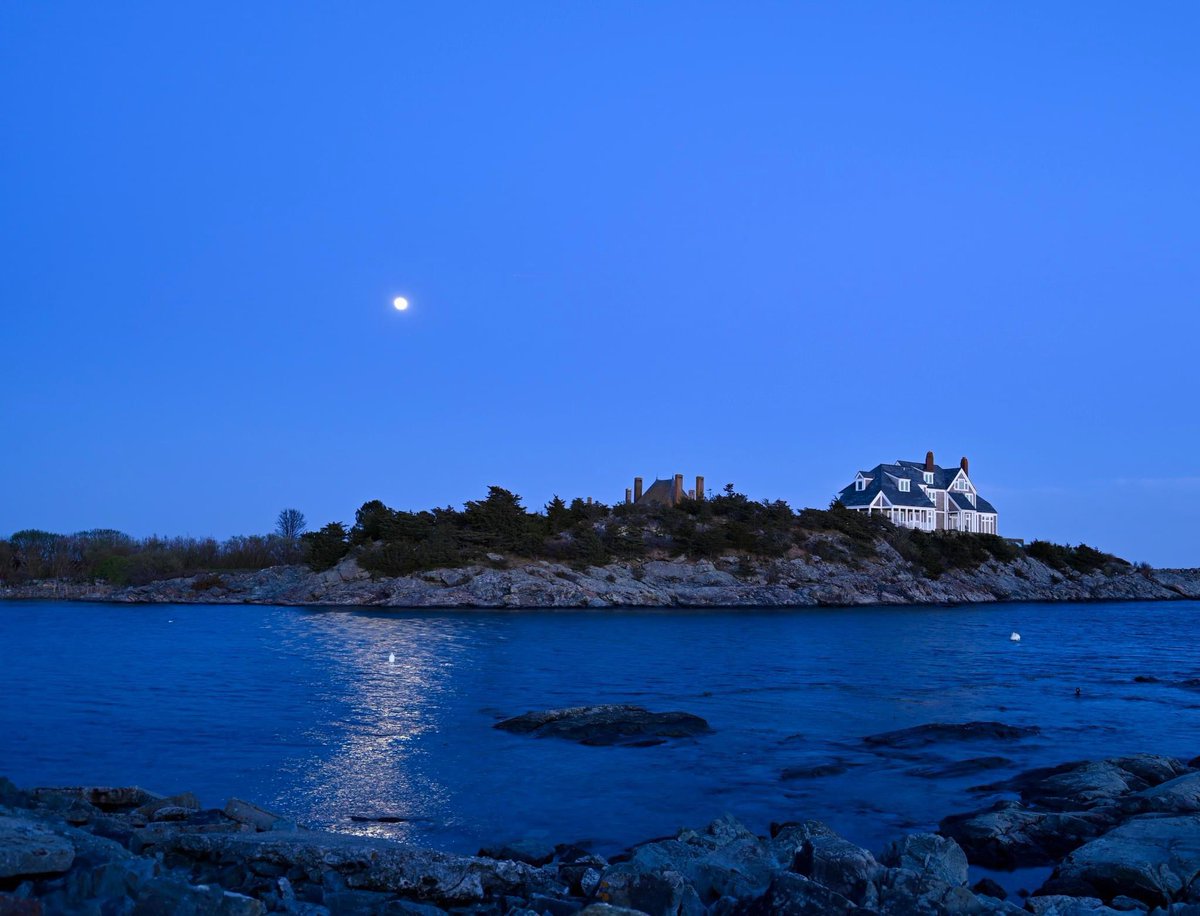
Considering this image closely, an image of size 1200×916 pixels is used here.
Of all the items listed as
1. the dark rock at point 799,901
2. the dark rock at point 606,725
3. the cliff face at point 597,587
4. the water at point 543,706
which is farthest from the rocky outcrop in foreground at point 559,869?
the cliff face at point 597,587

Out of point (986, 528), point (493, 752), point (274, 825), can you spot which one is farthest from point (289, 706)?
point (986, 528)

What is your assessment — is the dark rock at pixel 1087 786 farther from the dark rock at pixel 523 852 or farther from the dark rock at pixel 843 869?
the dark rock at pixel 523 852

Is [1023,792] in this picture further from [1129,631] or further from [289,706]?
[1129,631]

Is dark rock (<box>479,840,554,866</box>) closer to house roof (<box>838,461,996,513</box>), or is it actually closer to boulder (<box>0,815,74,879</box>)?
boulder (<box>0,815,74,879</box>)

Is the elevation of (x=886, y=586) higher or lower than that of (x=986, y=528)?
lower

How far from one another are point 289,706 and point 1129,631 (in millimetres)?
44736

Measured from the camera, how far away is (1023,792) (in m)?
14.0

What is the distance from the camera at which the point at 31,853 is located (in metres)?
7.27

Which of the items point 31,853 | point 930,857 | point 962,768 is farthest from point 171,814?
point 962,768

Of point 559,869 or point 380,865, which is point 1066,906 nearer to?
point 559,869

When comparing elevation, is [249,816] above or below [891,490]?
below

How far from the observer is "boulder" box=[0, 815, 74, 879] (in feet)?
23.5

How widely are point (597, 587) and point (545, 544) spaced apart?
268 inches

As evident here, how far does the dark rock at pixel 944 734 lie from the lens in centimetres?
1811
